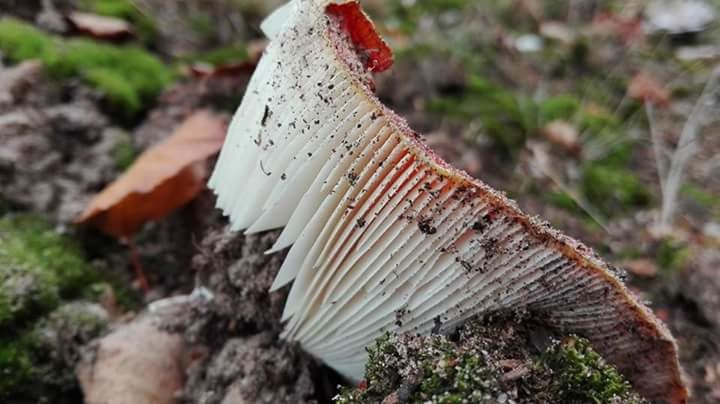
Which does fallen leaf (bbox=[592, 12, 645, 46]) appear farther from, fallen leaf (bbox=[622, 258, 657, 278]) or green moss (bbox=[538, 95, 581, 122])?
fallen leaf (bbox=[622, 258, 657, 278])

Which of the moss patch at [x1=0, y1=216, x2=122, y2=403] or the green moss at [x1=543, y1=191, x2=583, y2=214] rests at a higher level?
the green moss at [x1=543, y1=191, x2=583, y2=214]

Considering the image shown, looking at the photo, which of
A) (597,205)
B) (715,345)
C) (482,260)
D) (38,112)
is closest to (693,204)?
(597,205)

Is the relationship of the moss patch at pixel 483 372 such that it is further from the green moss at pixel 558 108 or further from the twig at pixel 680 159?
the green moss at pixel 558 108

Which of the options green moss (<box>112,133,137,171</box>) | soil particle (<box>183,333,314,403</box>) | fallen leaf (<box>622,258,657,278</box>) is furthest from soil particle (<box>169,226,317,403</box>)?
fallen leaf (<box>622,258,657,278</box>)

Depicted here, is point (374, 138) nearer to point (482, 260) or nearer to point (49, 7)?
point (482, 260)

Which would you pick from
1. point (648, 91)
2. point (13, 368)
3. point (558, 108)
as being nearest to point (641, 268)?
point (558, 108)
